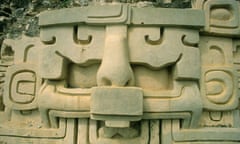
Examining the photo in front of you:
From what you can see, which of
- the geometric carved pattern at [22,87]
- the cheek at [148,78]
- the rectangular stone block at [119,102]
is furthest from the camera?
the geometric carved pattern at [22,87]

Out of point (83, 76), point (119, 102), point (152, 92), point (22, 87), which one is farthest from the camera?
point (22, 87)

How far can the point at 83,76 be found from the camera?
2035 mm

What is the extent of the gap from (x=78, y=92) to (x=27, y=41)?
0.67m

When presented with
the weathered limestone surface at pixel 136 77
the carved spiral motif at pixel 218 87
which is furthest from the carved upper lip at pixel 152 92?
the carved spiral motif at pixel 218 87

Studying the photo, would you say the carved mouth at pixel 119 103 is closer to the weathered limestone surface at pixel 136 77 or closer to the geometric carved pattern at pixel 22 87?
the weathered limestone surface at pixel 136 77

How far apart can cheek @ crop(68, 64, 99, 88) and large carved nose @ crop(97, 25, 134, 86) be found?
0.15m

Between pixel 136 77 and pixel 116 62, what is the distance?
22 cm

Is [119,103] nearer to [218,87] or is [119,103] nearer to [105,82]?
[105,82]

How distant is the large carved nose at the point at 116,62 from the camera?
182cm

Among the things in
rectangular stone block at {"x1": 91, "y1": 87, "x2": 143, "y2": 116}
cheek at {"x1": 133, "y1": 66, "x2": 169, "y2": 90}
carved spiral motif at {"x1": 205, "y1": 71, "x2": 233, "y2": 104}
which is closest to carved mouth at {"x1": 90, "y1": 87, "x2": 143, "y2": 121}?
rectangular stone block at {"x1": 91, "y1": 87, "x2": 143, "y2": 116}

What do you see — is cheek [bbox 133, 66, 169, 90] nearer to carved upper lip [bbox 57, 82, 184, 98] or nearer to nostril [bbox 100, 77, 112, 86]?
carved upper lip [bbox 57, 82, 184, 98]

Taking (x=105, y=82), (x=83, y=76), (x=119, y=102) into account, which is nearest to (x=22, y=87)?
(x=83, y=76)

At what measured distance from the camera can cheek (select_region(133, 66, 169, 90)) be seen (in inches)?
77.5

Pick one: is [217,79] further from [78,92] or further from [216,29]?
[78,92]
